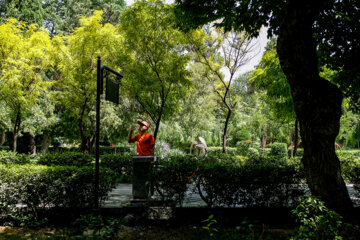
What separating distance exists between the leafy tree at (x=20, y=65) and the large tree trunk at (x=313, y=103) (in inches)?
401

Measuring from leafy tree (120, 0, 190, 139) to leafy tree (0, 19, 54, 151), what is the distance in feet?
12.6

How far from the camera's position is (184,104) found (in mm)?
21422

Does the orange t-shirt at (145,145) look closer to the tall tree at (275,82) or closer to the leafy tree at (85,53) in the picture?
the tall tree at (275,82)

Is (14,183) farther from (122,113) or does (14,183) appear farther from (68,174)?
(122,113)

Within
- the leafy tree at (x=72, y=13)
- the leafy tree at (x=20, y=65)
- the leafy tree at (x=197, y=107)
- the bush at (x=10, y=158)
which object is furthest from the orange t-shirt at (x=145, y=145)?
the leafy tree at (x=72, y=13)

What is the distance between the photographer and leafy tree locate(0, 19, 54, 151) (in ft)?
32.7

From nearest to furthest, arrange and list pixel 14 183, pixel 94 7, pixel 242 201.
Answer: pixel 14 183 → pixel 242 201 → pixel 94 7

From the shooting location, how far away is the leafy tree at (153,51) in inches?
380

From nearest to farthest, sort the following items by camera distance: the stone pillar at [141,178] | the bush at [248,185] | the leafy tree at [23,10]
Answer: the bush at [248,185] → the stone pillar at [141,178] → the leafy tree at [23,10]

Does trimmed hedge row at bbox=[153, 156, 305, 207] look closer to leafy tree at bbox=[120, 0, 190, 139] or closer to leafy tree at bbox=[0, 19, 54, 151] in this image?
leafy tree at bbox=[120, 0, 190, 139]

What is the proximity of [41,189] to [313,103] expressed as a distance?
17.2ft

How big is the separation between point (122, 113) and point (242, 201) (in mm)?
13285

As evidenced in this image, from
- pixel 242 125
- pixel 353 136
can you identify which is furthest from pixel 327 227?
pixel 353 136

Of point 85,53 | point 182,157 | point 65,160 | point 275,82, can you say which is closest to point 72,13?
point 85,53
